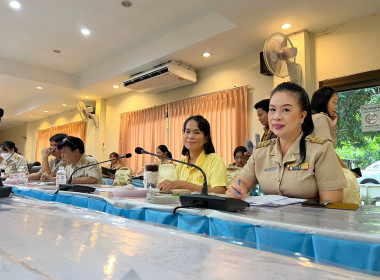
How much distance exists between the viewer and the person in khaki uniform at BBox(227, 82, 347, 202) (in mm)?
1245

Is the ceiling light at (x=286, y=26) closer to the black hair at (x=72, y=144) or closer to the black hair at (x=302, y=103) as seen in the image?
the black hair at (x=302, y=103)

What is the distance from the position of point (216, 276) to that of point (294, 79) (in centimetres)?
339

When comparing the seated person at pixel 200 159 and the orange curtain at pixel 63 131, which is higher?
the orange curtain at pixel 63 131

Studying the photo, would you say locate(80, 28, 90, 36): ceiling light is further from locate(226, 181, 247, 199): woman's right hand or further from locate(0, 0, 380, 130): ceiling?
locate(226, 181, 247, 199): woman's right hand

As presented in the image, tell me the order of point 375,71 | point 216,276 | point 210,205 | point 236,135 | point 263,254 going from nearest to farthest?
1. point 216,276
2. point 263,254
3. point 210,205
4. point 375,71
5. point 236,135

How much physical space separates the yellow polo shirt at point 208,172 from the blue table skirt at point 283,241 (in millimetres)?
820

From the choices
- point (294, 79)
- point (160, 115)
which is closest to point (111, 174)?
point (160, 115)

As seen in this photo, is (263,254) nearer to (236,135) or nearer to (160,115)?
(236,135)

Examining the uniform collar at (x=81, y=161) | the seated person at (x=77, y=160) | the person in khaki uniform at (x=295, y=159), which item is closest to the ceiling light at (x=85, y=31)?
the seated person at (x=77, y=160)

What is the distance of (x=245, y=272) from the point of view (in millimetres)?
384

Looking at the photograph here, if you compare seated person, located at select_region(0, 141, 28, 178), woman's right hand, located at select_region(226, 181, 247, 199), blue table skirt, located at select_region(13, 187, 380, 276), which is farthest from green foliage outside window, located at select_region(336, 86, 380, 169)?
seated person, located at select_region(0, 141, 28, 178)

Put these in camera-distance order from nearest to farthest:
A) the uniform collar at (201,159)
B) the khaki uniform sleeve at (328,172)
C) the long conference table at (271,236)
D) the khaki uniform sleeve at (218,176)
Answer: the long conference table at (271,236) < the khaki uniform sleeve at (328,172) < the khaki uniform sleeve at (218,176) < the uniform collar at (201,159)

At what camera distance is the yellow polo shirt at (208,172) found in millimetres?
1792

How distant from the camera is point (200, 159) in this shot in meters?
1.92
